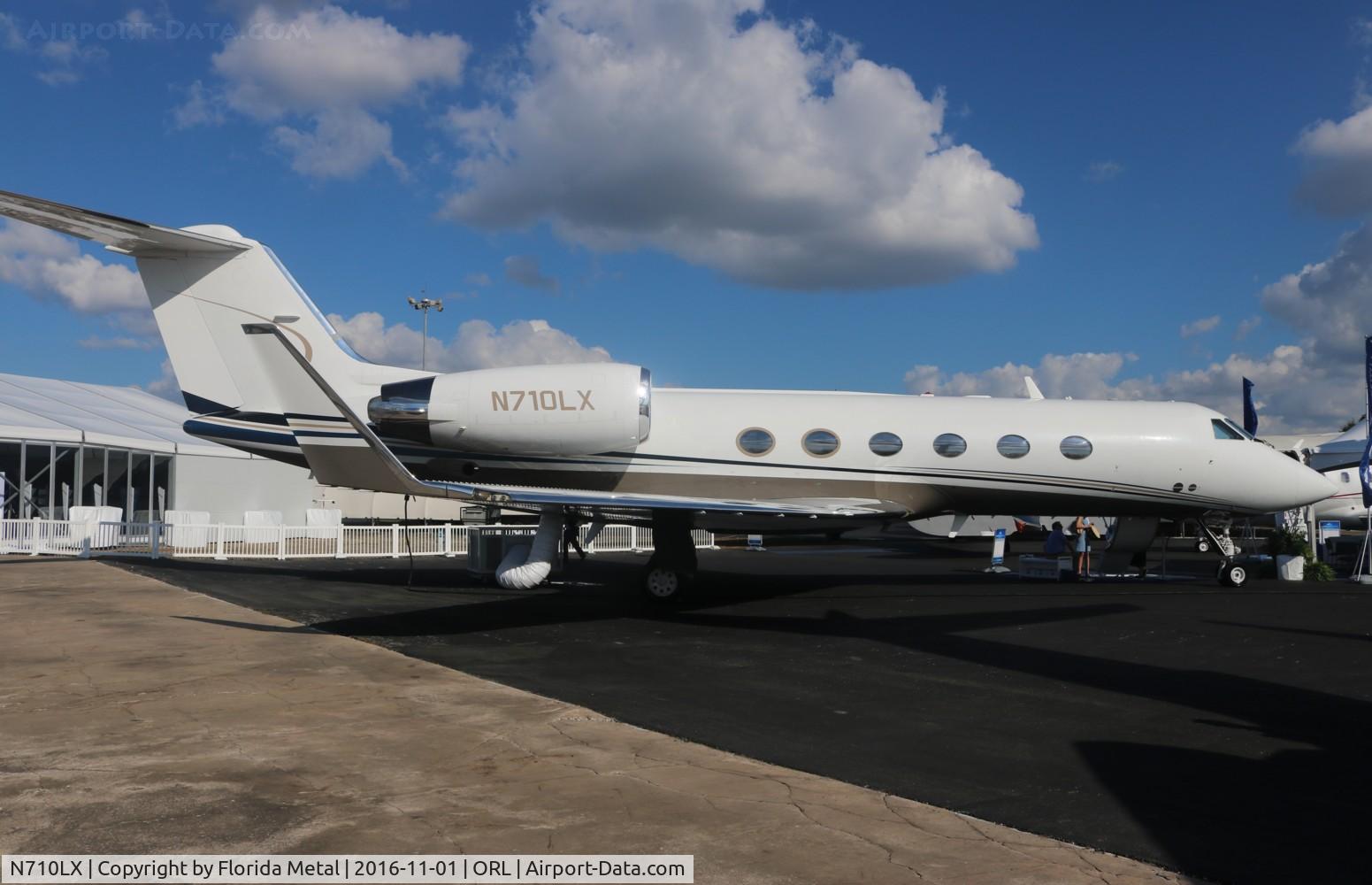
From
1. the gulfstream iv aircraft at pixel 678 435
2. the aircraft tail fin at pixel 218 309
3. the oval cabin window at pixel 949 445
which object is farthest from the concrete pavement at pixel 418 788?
the oval cabin window at pixel 949 445

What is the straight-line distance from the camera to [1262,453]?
1486 cm

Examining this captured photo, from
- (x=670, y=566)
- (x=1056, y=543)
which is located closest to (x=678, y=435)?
(x=670, y=566)

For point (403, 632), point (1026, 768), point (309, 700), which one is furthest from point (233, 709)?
point (1026, 768)

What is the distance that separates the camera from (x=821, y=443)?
1399cm

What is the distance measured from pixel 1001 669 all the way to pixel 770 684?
2204 mm

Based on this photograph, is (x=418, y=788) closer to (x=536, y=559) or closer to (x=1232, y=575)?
(x=536, y=559)

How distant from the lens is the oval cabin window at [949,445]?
14.1 meters

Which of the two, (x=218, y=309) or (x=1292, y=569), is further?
(x=1292, y=569)

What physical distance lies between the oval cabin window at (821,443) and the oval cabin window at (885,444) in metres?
0.53

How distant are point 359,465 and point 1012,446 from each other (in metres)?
9.35

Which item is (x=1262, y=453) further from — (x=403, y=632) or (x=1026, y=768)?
(x=403, y=632)

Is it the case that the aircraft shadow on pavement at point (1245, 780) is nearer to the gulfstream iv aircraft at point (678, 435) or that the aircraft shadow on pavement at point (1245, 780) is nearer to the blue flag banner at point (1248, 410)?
the gulfstream iv aircraft at point (678, 435)

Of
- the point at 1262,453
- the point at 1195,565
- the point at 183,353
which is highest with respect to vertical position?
the point at 183,353

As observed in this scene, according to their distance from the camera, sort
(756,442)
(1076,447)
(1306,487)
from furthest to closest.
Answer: (1306,487)
(1076,447)
(756,442)
